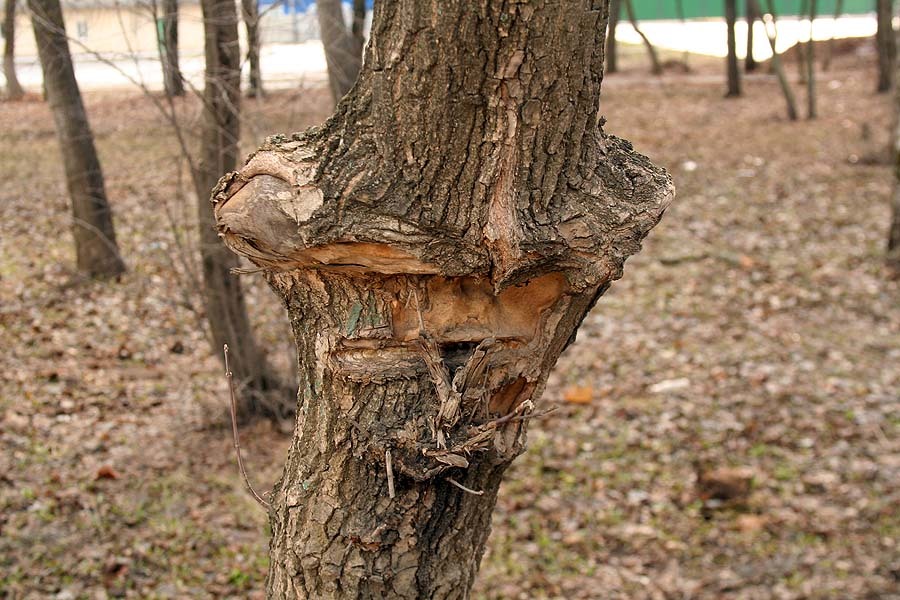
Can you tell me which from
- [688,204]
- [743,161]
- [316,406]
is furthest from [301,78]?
[743,161]

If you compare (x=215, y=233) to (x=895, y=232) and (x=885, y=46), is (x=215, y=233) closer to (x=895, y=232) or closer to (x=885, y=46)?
(x=895, y=232)

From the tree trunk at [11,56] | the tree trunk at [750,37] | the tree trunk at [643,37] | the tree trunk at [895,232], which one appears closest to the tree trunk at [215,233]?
the tree trunk at [643,37]

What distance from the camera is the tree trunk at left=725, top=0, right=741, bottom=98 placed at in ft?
53.3

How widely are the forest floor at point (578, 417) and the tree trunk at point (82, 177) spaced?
29cm

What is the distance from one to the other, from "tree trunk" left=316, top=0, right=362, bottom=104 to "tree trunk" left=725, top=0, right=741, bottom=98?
10953mm

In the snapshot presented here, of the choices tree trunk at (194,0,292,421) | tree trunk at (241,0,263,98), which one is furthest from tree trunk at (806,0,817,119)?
tree trunk at (194,0,292,421)

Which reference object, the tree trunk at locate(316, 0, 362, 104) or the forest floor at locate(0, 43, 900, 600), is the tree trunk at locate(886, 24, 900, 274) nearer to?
the forest floor at locate(0, 43, 900, 600)

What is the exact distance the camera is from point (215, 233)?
5715 mm

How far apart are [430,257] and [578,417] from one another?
475cm

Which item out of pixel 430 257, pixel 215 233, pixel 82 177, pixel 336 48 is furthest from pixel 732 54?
pixel 430 257

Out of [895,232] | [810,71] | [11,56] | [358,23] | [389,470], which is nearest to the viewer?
[389,470]

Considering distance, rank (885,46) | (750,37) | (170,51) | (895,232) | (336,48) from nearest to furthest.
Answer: (170,51)
(336,48)
(895,232)
(885,46)
(750,37)

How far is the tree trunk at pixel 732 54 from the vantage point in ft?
53.3

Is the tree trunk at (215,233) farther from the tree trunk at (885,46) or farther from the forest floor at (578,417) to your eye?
the tree trunk at (885,46)
